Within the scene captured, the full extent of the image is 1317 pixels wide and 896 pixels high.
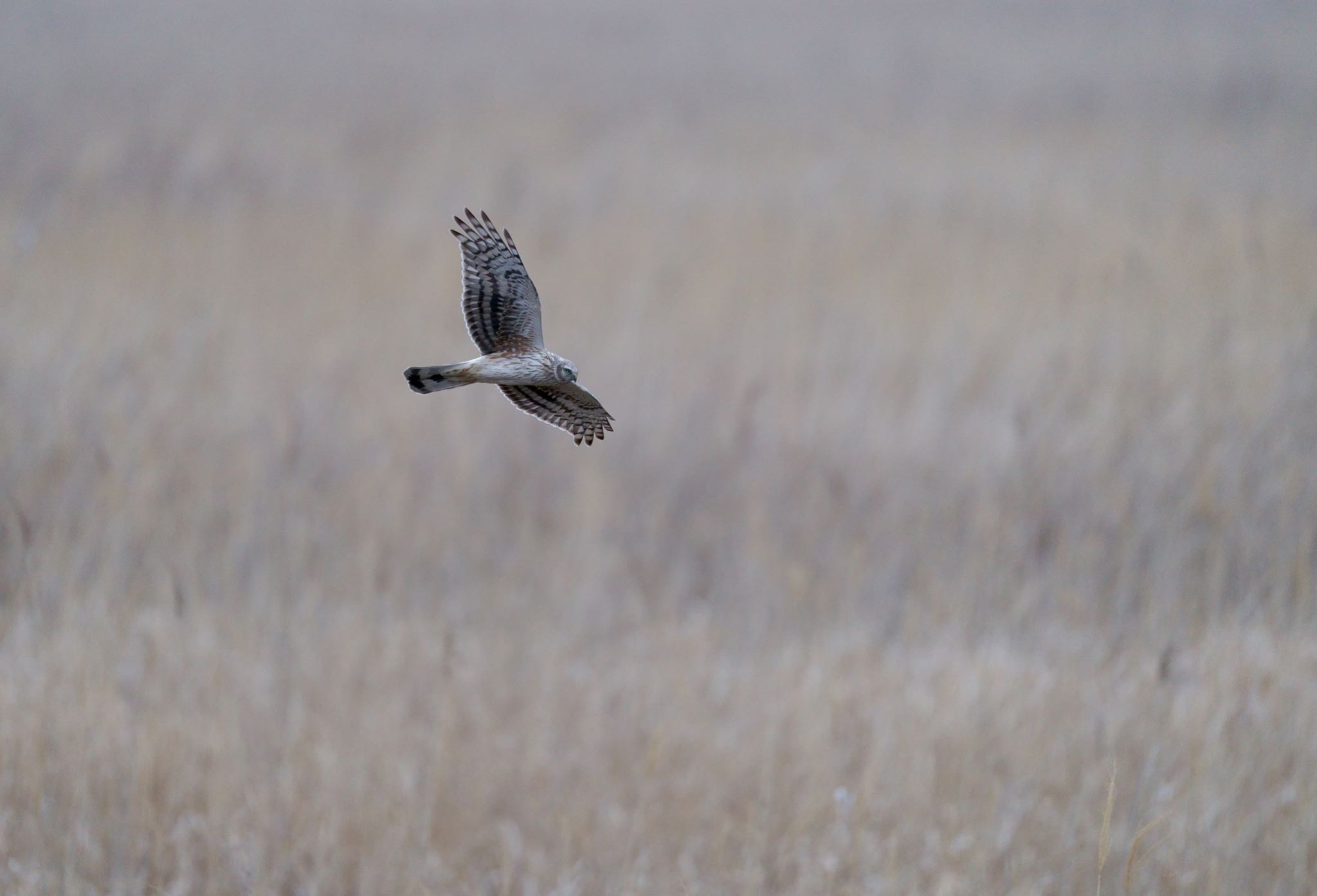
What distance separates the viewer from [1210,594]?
15.0 feet

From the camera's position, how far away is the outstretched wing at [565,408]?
0.79 meters

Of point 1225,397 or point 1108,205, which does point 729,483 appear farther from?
point 1108,205

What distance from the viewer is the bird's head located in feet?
2.31

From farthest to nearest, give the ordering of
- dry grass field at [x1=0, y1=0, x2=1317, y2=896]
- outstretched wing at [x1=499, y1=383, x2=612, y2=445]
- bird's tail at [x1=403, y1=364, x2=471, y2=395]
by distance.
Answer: dry grass field at [x1=0, y1=0, x2=1317, y2=896], outstretched wing at [x1=499, y1=383, x2=612, y2=445], bird's tail at [x1=403, y1=364, x2=471, y2=395]

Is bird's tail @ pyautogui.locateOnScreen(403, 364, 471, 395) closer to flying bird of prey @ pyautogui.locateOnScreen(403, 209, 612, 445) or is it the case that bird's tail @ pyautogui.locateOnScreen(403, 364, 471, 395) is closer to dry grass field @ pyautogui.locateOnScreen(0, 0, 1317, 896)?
flying bird of prey @ pyautogui.locateOnScreen(403, 209, 612, 445)

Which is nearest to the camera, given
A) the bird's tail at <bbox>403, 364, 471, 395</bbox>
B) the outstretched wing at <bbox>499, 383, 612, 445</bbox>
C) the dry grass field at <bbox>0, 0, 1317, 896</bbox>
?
the bird's tail at <bbox>403, 364, 471, 395</bbox>

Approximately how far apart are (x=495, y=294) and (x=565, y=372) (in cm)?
22

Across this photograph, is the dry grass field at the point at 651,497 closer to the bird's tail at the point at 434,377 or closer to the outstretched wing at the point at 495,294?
the outstretched wing at the point at 495,294

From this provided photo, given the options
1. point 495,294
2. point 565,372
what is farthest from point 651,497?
point 565,372

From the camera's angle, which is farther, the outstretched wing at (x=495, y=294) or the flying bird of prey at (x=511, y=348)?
the outstretched wing at (x=495, y=294)

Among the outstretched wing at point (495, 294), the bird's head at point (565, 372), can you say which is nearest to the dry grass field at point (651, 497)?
the outstretched wing at point (495, 294)

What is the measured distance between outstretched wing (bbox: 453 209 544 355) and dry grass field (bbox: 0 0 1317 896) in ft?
8.30

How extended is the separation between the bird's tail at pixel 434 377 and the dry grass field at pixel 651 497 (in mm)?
2726

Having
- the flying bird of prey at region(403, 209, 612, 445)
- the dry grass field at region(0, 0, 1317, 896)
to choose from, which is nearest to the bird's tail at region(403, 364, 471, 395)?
the flying bird of prey at region(403, 209, 612, 445)
